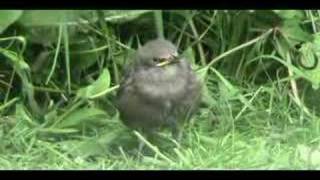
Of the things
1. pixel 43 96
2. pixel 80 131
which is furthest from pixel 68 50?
pixel 80 131

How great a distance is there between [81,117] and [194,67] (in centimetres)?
27

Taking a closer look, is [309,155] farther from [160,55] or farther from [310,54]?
[310,54]

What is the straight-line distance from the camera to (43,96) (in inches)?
70.4

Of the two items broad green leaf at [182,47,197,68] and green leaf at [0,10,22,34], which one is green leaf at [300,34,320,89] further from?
green leaf at [0,10,22,34]

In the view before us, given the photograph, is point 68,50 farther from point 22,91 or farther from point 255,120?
point 255,120

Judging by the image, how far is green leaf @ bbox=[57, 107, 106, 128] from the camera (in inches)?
63.9

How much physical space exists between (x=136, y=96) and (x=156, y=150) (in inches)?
5.4

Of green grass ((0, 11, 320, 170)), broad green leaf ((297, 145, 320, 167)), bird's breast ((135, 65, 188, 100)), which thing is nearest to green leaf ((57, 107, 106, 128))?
green grass ((0, 11, 320, 170))

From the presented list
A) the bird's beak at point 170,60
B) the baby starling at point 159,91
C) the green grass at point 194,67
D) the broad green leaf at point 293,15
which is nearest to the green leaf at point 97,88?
the green grass at point 194,67

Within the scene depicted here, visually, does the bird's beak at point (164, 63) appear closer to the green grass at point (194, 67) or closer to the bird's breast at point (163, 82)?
the bird's breast at point (163, 82)

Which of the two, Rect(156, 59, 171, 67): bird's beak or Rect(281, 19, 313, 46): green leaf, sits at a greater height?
Rect(281, 19, 313, 46): green leaf
